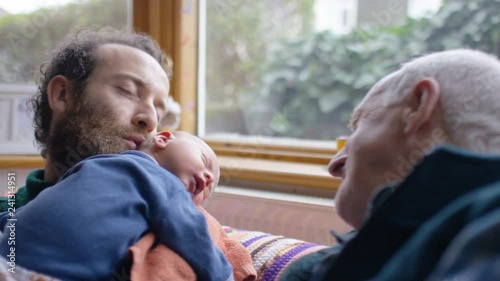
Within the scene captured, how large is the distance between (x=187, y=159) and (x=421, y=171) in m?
0.67

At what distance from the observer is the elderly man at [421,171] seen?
57cm

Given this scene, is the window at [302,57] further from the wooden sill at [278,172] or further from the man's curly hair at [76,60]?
the man's curly hair at [76,60]

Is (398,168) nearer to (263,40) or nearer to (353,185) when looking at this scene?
(353,185)

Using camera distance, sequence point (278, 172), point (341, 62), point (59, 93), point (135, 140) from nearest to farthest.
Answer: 1. point (135, 140)
2. point (59, 93)
3. point (278, 172)
4. point (341, 62)

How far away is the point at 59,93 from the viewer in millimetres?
1438

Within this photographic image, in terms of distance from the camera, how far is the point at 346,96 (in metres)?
2.03

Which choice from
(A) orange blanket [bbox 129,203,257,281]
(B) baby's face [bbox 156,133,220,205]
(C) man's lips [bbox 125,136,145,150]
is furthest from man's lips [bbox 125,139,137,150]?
(A) orange blanket [bbox 129,203,257,281]

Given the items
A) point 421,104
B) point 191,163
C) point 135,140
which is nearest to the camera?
point 421,104

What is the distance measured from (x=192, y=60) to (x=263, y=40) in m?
0.38

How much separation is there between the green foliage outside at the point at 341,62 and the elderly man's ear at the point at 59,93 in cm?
103

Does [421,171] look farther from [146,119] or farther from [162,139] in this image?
[146,119]

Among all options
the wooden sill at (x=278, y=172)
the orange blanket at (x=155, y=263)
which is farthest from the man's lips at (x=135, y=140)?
the wooden sill at (x=278, y=172)

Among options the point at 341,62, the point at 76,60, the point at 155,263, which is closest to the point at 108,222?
the point at 155,263

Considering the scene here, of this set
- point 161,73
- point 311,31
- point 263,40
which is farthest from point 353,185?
point 263,40
